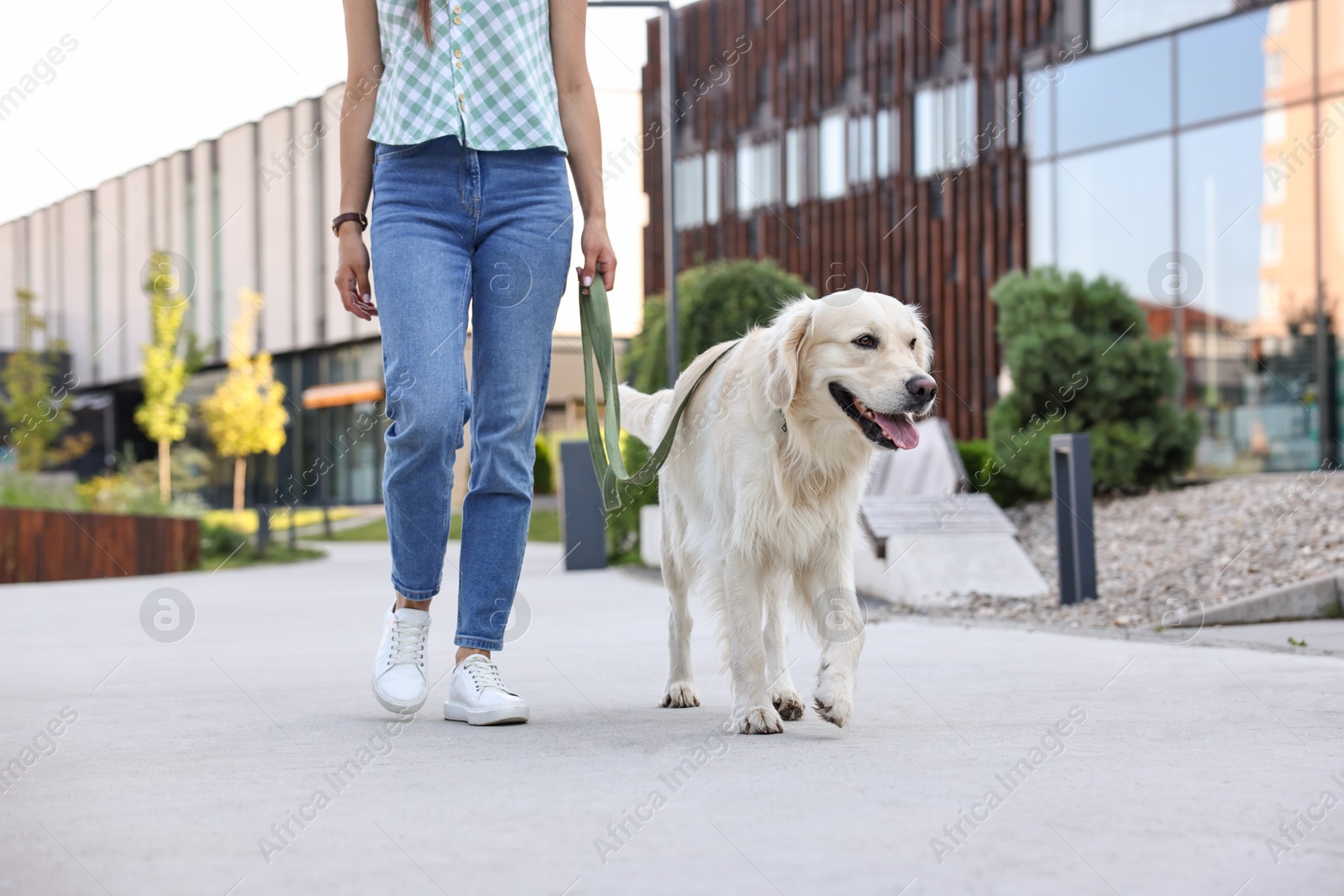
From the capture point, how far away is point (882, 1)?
25797 mm

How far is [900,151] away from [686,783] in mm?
23825

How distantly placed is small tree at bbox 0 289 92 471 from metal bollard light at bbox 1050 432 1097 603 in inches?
863

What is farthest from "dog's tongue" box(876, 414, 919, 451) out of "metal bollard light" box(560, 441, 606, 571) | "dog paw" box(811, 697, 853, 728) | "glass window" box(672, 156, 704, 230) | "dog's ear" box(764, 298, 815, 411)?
"glass window" box(672, 156, 704, 230)

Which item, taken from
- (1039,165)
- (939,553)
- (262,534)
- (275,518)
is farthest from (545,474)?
(939,553)

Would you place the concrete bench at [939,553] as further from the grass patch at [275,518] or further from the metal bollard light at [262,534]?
the metal bollard light at [262,534]

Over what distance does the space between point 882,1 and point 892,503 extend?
1875 cm

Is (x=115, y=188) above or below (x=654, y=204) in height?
above

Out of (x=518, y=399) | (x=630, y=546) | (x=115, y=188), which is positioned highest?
(x=115, y=188)

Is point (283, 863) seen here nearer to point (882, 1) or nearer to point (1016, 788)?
point (1016, 788)

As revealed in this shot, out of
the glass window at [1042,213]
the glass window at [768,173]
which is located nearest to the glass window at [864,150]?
the glass window at [768,173]

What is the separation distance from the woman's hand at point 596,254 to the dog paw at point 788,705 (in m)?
1.28

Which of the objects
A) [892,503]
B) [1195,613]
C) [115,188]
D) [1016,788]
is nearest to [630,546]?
[892,503]

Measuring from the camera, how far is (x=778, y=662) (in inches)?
156

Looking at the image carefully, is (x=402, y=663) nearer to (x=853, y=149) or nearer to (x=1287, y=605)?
(x=1287, y=605)
